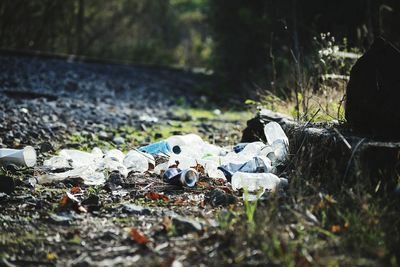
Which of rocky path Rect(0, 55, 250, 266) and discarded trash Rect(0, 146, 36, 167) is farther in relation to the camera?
discarded trash Rect(0, 146, 36, 167)

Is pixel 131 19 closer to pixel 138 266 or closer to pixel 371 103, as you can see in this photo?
pixel 371 103

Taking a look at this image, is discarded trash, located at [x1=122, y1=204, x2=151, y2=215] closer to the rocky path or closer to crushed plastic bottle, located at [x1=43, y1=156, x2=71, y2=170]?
the rocky path

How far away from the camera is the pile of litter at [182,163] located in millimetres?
3613

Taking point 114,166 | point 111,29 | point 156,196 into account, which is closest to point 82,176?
point 114,166

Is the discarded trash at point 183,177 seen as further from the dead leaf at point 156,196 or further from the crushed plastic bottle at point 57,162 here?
the crushed plastic bottle at point 57,162

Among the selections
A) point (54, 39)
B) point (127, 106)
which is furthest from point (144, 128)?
point (54, 39)

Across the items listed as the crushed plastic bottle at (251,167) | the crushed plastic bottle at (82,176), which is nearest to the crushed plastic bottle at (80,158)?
the crushed plastic bottle at (82,176)

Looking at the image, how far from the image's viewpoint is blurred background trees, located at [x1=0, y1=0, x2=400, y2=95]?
8.94 metres

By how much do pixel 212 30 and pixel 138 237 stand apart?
9724 millimetres

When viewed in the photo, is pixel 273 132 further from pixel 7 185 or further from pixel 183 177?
pixel 7 185

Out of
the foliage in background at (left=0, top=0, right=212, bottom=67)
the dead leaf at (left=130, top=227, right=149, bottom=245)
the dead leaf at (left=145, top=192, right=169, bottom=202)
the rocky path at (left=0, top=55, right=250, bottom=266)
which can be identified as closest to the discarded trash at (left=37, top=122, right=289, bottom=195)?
the rocky path at (left=0, top=55, right=250, bottom=266)

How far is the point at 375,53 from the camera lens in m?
3.54

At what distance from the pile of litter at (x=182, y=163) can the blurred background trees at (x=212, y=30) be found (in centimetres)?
157

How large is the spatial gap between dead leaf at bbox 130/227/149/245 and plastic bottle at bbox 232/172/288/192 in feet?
3.64
